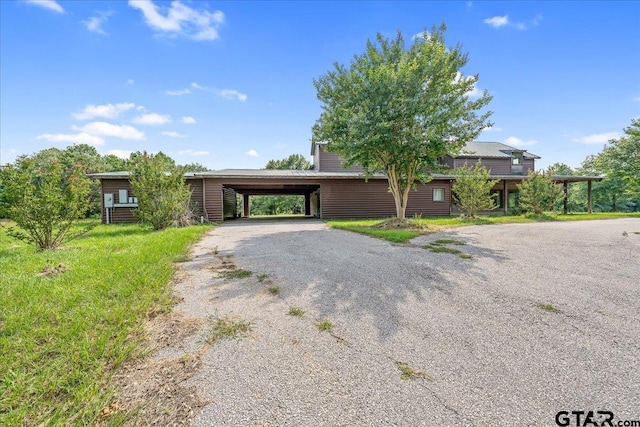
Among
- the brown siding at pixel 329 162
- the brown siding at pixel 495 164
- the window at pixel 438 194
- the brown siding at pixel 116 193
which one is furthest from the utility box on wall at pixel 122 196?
the brown siding at pixel 495 164

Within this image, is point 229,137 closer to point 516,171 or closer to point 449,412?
point 449,412

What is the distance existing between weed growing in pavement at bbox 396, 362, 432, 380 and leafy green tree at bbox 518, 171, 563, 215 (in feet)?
54.6

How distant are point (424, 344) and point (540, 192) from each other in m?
16.3

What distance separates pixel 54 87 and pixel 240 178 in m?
8.02

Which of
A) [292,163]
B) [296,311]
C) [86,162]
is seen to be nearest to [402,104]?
[296,311]

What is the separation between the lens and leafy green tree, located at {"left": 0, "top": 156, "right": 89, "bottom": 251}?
237 inches

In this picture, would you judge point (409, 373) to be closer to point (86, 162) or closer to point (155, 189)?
point (155, 189)

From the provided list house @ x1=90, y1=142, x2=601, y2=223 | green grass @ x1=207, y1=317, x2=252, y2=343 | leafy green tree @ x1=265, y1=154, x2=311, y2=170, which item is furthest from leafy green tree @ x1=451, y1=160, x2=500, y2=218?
leafy green tree @ x1=265, y1=154, x2=311, y2=170

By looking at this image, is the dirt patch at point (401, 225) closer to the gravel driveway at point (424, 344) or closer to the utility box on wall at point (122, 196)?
the gravel driveway at point (424, 344)

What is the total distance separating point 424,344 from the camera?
2361mm

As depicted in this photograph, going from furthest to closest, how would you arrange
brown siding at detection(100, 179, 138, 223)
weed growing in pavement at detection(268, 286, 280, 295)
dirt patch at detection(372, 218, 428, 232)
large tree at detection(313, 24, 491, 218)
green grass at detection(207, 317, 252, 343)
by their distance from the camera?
brown siding at detection(100, 179, 138, 223), dirt patch at detection(372, 218, 428, 232), large tree at detection(313, 24, 491, 218), weed growing in pavement at detection(268, 286, 280, 295), green grass at detection(207, 317, 252, 343)

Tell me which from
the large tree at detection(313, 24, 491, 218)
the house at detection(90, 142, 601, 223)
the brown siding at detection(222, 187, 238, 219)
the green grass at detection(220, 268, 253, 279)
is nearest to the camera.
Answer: the green grass at detection(220, 268, 253, 279)

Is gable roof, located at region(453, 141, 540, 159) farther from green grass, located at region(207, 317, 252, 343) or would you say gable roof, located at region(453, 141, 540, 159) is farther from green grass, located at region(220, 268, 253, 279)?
green grass, located at region(207, 317, 252, 343)

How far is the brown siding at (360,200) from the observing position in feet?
56.8
